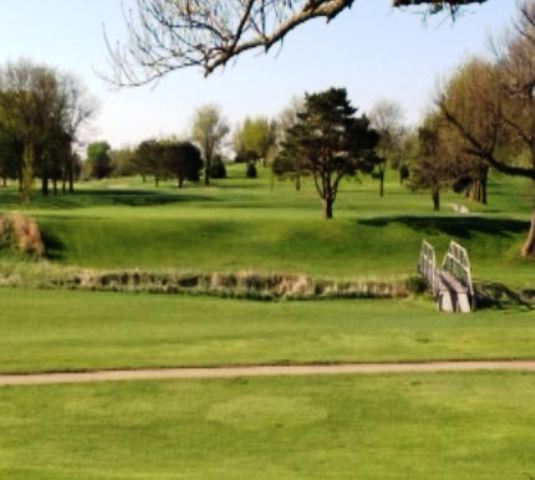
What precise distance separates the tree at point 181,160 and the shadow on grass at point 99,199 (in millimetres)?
16696

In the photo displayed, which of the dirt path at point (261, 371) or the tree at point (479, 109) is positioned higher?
the tree at point (479, 109)

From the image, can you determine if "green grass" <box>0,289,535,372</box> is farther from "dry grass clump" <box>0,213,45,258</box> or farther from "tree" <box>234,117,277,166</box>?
"tree" <box>234,117,277,166</box>

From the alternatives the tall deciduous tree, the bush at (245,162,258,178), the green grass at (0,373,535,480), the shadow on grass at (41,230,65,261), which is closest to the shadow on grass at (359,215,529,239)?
the shadow on grass at (41,230,65,261)

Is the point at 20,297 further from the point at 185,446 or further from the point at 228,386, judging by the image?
the point at 185,446

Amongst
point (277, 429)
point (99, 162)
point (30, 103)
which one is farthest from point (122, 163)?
point (277, 429)

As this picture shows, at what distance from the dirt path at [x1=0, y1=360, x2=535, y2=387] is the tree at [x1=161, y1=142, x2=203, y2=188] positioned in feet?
259

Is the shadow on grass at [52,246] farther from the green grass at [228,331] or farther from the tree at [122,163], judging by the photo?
the tree at [122,163]

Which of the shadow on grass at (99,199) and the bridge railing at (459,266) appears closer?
the bridge railing at (459,266)

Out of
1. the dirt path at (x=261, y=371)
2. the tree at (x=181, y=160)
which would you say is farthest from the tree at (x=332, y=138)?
the tree at (x=181, y=160)

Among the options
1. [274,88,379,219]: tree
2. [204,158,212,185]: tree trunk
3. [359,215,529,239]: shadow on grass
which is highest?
[274,88,379,219]: tree

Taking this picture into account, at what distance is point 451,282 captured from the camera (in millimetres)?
33625

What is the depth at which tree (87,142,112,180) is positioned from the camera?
462 ft

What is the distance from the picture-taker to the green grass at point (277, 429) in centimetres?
1194

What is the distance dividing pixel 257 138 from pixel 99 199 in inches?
2486
